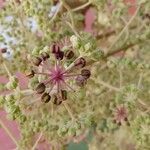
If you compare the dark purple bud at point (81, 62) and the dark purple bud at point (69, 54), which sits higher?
the dark purple bud at point (69, 54)

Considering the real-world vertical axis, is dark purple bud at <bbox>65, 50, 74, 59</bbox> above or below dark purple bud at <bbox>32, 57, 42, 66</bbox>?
below

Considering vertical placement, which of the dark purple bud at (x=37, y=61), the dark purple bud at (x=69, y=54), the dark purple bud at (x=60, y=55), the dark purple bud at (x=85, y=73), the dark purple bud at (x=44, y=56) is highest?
the dark purple bud at (x=37, y=61)

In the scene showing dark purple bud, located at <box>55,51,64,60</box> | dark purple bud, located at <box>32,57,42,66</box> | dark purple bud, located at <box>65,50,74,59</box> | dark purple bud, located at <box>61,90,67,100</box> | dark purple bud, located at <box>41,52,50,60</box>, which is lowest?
dark purple bud, located at <box>61,90,67,100</box>

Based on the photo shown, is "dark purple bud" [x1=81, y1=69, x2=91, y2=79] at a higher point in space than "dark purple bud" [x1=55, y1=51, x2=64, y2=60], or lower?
lower

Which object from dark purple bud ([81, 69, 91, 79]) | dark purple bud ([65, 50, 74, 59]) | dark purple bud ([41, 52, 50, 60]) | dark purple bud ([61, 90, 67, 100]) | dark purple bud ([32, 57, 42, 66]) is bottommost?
dark purple bud ([61, 90, 67, 100])

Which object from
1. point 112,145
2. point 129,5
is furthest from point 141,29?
point 112,145

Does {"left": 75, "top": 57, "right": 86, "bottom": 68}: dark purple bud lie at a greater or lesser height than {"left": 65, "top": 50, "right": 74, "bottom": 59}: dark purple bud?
lesser
